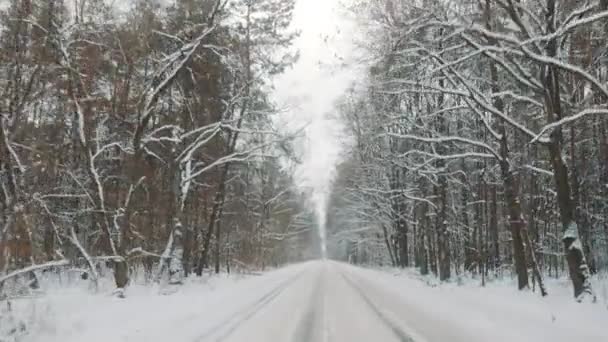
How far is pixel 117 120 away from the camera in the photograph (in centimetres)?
1608

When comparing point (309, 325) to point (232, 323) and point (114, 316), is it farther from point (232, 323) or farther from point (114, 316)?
point (114, 316)

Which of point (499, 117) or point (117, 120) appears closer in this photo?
point (499, 117)

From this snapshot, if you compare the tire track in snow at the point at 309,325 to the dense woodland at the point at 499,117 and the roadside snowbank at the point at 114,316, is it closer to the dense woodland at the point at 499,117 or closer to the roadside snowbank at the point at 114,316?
the roadside snowbank at the point at 114,316

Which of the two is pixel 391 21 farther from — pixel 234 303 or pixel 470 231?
pixel 470 231

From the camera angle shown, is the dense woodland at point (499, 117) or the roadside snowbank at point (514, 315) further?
the dense woodland at point (499, 117)

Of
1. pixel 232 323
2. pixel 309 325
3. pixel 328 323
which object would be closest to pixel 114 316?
pixel 232 323

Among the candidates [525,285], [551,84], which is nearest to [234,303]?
[525,285]

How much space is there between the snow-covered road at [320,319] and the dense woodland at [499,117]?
7.10 feet

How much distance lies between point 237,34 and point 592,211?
63.8 feet

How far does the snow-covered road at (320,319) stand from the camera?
8.48m

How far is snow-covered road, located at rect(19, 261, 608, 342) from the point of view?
334 inches

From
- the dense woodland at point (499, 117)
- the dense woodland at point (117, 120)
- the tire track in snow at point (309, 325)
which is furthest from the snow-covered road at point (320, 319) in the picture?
the dense woodland at point (499, 117)

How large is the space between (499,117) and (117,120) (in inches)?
453

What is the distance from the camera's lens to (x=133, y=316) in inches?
392
